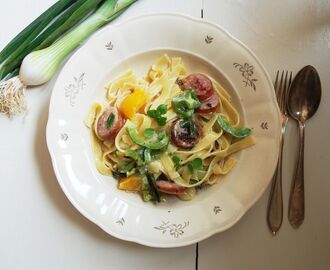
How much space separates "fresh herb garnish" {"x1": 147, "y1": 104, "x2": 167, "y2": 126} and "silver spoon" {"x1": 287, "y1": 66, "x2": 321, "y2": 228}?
451mm

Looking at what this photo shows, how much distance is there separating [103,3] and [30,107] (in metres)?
0.48

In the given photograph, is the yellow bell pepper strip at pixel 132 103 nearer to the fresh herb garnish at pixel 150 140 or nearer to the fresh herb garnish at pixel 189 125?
the fresh herb garnish at pixel 150 140

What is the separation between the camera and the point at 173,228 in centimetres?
132

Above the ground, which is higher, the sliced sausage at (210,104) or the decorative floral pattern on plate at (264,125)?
the sliced sausage at (210,104)

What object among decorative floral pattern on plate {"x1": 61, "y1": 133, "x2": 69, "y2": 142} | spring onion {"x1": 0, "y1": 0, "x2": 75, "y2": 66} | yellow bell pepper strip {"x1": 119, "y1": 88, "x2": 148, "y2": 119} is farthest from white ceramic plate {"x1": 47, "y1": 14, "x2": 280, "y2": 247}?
spring onion {"x1": 0, "y1": 0, "x2": 75, "y2": 66}

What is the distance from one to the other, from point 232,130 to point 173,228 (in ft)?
1.28

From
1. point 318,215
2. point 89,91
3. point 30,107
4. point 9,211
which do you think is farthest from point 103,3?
point 318,215

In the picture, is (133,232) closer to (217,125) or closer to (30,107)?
(217,125)

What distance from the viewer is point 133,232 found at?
1315 mm

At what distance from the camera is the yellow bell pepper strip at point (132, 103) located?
1.44 m

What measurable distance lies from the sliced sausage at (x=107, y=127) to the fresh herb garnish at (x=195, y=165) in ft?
0.92

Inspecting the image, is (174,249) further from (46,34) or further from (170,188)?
(46,34)

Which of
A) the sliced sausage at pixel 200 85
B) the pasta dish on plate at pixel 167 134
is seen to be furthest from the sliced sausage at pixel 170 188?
the sliced sausage at pixel 200 85

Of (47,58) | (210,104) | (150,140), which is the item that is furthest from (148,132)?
(47,58)
